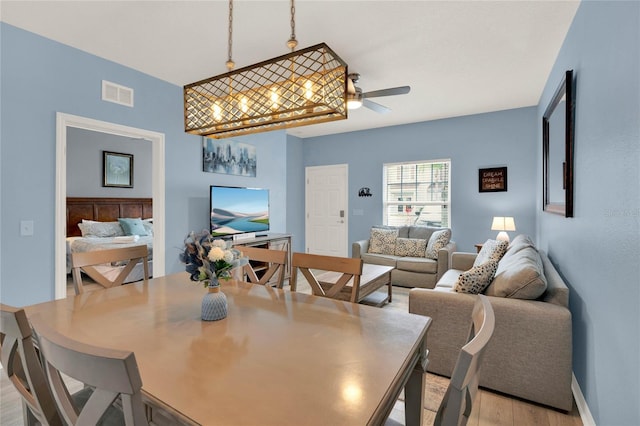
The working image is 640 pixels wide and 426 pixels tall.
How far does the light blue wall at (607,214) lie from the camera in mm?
1271

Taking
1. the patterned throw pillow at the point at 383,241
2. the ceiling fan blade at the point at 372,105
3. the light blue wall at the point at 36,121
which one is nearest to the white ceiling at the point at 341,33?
the light blue wall at the point at 36,121

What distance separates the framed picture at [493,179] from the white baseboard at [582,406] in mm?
3326

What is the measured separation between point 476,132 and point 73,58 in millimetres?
5231

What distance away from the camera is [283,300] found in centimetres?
163

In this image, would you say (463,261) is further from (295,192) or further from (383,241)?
(295,192)

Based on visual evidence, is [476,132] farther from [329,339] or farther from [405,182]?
[329,339]

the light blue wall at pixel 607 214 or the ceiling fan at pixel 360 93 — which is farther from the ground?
the ceiling fan at pixel 360 93

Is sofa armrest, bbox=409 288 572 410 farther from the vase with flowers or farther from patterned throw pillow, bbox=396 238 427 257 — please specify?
patterned throw pillow, bbox=396 238 427 257

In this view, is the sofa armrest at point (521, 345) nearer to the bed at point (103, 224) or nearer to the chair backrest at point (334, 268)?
the chair backrest at point (334, 268)

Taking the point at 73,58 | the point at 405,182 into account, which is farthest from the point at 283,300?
the point at 405,182

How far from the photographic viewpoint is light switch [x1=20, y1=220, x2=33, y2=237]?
2533 mm

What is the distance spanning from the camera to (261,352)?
107 centimetres

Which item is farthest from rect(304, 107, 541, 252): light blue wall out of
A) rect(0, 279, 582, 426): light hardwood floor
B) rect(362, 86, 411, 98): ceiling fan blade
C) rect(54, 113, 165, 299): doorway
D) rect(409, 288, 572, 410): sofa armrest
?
rect(54, 113, 165, 299): doorway

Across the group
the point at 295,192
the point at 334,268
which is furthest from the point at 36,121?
the point at 295,192
